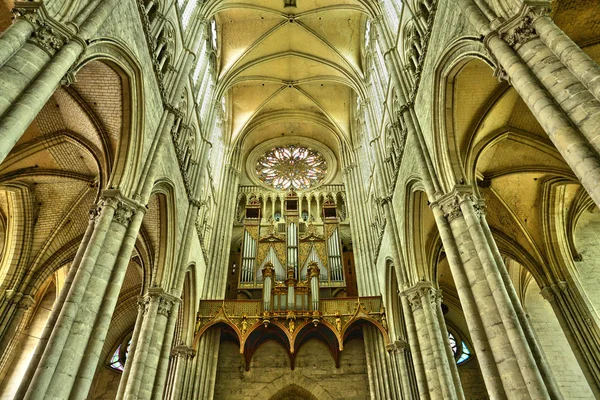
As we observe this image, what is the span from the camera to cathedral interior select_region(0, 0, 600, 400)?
242 inches

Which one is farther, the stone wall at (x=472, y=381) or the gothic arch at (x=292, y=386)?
the stone wall at (x=472, y=381)

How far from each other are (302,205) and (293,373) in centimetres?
942

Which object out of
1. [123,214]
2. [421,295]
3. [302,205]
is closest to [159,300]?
[123,214]

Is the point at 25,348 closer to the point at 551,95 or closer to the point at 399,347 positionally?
the point at 399,347

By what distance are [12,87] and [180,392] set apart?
11.6m

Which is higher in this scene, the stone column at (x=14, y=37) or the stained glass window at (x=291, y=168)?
the stained glass window at (x=291, y=168)

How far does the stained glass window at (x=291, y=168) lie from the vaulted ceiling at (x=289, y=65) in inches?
53.0

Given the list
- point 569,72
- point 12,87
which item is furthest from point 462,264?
point 12,87

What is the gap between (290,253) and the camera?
62.7 feet

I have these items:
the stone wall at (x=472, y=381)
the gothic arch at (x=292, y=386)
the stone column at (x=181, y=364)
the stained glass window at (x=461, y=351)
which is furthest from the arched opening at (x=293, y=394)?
the stained glass window at (x=461, y=351)

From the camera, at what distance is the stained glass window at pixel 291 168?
2481 centimetres

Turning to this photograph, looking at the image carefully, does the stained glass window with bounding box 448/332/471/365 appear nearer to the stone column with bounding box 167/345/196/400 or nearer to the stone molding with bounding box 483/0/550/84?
the stone column with bounding box 167/345/196/400

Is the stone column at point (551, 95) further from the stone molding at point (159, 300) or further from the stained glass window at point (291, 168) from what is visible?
the stained glass window at point (291, 168)

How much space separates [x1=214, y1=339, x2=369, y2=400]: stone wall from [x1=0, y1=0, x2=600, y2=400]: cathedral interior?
80 mm
